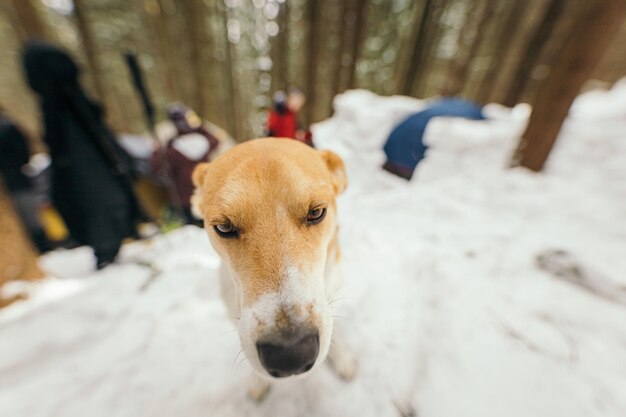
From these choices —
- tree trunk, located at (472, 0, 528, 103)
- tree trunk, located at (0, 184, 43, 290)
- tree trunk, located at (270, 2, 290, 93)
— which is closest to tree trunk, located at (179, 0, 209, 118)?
tree trunk, located at (270, 2, 290, 93)

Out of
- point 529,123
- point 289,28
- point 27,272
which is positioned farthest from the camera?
point 289,28

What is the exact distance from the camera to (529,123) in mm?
3096

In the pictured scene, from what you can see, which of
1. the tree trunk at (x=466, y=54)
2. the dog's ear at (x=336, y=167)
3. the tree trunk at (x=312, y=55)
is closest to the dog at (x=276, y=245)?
the dog's ear at (x=336, y=167)

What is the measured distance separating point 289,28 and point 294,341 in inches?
391

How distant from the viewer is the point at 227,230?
4.42 ft

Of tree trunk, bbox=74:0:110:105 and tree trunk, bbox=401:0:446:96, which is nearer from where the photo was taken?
tree trunk, bbox=401:0:446:96

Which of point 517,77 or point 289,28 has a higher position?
point 289,28

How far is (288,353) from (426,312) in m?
1.67

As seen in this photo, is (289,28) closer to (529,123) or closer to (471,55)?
(471,55)

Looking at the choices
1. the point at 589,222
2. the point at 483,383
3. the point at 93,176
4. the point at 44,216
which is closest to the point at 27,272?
the point at 44,216

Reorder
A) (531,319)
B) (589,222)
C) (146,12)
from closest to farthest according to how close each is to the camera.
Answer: (531,319) → (589,222) → (146,12)

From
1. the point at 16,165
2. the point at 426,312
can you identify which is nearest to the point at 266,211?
the point at 426,312

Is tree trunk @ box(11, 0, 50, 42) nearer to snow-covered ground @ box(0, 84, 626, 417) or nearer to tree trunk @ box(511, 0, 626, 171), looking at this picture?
snow-covered ground @ box(0, 84, 626, 417)

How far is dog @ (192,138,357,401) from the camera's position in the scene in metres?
1.05
